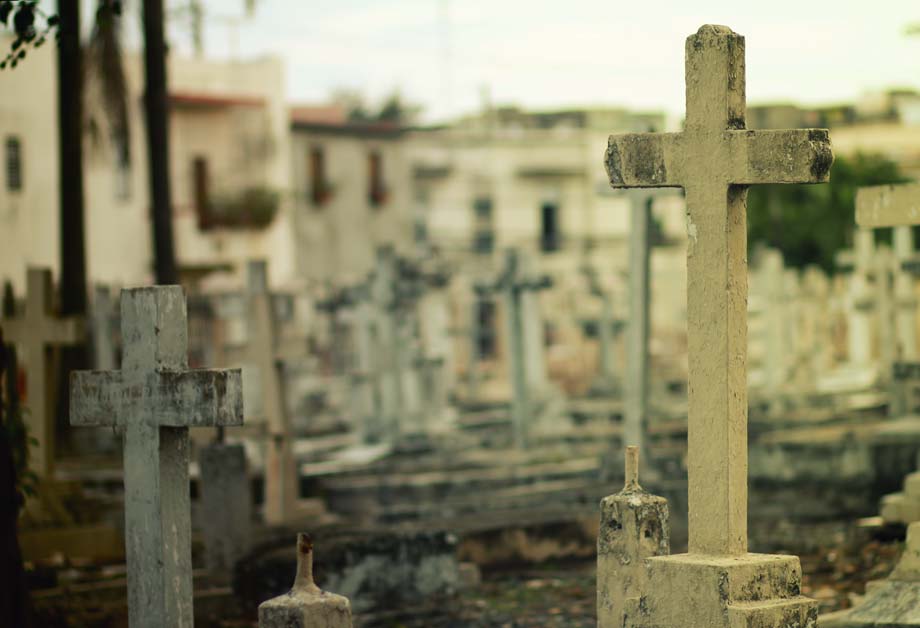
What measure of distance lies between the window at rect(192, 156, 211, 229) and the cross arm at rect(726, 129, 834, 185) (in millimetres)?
36434

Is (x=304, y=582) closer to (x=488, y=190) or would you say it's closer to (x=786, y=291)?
(x=786, y=291)

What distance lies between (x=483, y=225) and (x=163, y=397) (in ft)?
165

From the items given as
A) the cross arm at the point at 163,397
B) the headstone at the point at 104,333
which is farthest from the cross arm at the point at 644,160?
the headstone at the point at 104,333

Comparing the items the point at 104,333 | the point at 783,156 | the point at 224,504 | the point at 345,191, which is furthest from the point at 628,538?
the point at 345,191


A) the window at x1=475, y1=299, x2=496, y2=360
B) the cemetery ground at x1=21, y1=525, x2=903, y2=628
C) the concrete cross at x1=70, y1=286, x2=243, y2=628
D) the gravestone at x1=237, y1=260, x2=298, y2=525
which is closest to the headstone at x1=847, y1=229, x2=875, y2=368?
the cemetery ground at x1=21, y1=525, x2=903, y2=628

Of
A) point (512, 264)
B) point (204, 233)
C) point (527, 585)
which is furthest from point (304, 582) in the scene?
point (204, 233)

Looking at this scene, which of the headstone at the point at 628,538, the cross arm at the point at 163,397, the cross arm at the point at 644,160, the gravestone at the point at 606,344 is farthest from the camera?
the gravestone at the point at 606,344

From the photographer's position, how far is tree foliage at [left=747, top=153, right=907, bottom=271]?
49.2m

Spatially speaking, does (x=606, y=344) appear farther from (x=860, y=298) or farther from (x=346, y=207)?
(x=346, y=207)

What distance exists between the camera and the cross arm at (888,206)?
930 cm

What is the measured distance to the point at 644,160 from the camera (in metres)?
7.12

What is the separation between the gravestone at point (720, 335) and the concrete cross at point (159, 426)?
1929 mm

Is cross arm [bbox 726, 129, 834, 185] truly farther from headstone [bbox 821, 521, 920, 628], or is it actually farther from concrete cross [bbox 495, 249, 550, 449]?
concrete cross [bbox 495, 249, 550, 449]

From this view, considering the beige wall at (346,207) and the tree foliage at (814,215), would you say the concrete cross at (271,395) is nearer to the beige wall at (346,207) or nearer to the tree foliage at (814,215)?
the beige wall at (346,207)
